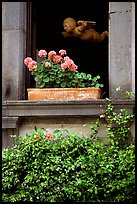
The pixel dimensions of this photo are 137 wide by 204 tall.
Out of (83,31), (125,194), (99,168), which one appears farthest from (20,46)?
(125,194)

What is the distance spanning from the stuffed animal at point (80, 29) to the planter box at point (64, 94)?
143 cm

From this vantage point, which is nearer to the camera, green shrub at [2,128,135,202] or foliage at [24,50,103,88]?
green shrub at [2,128,135,202]

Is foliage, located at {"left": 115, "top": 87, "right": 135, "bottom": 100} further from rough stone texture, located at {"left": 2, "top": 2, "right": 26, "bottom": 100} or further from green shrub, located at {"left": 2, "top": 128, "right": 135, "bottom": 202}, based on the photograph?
rough stone texture, located at {"left": 2, "top": 2, "right": 26, "bottom": 100}

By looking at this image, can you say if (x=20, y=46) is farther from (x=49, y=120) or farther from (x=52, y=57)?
(x=49, y=120)

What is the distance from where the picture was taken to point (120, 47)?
6.04 metres

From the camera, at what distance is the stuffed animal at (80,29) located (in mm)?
7062

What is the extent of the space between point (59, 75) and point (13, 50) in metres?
0.71

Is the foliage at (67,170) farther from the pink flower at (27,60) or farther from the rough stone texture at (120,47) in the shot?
the pink flower at (27,60)

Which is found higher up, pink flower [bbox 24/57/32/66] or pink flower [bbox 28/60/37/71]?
pink flower [bbox 24/57/32/66]

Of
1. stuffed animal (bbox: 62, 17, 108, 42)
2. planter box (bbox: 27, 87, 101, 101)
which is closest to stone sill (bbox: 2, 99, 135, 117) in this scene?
planter box (bbox: 27, 87, 101, 101)

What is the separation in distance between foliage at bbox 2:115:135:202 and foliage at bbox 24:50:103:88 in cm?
72

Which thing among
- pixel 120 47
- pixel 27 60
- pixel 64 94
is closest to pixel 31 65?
pixel 27 60

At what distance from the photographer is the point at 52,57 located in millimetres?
6230

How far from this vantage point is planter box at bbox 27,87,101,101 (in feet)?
19.6
